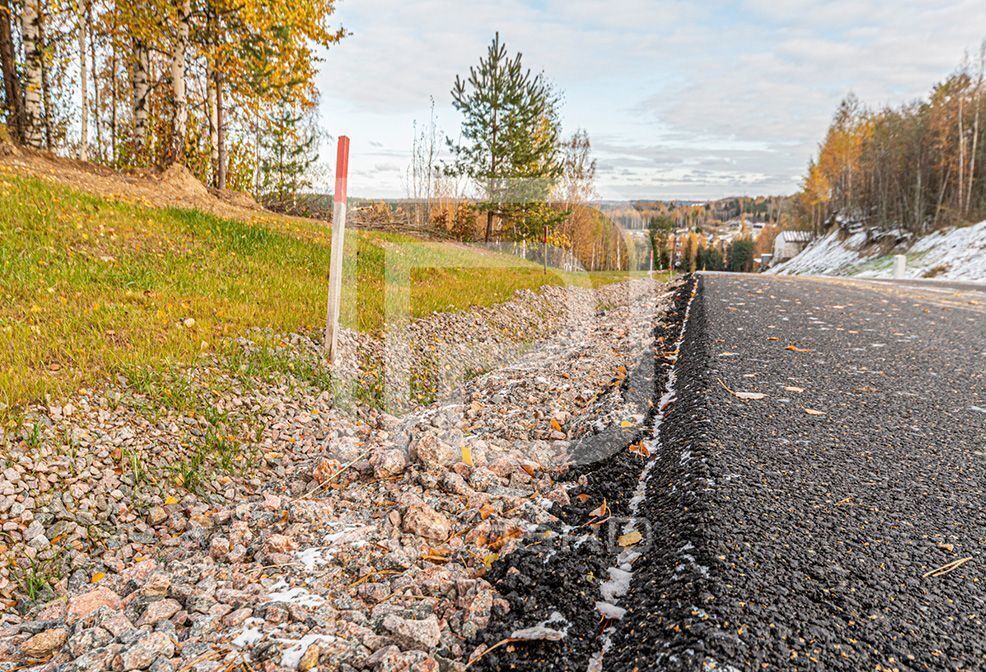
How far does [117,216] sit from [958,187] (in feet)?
155

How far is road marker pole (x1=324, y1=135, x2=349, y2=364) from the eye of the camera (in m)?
4.73

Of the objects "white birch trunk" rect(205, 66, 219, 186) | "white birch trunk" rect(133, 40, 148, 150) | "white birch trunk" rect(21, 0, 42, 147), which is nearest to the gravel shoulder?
"white birch trunk" rect(133, 40, 148, 150)

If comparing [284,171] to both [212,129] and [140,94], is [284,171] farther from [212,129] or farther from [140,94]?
[140,94]

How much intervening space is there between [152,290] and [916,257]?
35.9 meters

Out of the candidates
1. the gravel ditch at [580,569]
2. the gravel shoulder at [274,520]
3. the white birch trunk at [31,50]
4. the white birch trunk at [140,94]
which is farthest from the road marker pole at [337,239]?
the white birch trunk at [31,50]

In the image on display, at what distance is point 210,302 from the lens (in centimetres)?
550

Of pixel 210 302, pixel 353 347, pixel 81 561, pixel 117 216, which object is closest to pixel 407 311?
pixel 353 347

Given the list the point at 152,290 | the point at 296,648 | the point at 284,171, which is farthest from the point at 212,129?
the point at 296,648

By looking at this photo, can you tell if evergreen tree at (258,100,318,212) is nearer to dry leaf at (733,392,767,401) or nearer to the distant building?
dry leaf at (733,392,767,401)

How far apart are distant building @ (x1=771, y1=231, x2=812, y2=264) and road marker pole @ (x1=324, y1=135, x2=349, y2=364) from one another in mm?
71145

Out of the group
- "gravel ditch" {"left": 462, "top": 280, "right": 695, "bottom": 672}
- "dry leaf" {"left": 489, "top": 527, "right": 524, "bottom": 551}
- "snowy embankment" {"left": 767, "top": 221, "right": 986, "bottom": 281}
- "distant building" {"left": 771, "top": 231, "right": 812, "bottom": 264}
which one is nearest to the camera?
"gravel ditch" {"left": 462, "top": 280, "right": 695, "bottom": 672}

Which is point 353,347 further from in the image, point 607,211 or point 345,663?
point 607,211

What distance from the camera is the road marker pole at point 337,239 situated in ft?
15.5

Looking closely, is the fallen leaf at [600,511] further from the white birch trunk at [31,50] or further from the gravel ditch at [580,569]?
the white birch trunk at [31,50]
